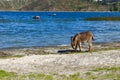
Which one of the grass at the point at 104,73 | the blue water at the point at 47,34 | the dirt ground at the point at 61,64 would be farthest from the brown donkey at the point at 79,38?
the blue water at the point at 47,34

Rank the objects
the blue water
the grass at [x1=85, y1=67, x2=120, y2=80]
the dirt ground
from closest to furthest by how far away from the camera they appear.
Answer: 1. the grass at [x1=85, y1=67, x2=120, y2=80]
2. the dirt ground
3. the blue water

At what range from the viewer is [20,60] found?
22297 millimetres

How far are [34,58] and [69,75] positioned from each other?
654cm

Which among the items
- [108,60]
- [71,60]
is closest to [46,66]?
[71,60]

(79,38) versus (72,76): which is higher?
(72,76)

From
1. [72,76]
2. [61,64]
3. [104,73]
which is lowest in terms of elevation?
[61,64]

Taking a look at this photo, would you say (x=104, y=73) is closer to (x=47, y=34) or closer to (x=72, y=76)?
(x=72, y=76)

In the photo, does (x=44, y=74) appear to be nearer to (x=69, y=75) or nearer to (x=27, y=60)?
(x=69, y=75)

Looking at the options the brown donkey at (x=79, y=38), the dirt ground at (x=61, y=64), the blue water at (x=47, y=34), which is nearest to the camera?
the dirt ground at (x=61, y=64)

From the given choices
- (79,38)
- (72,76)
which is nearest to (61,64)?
(72,76)

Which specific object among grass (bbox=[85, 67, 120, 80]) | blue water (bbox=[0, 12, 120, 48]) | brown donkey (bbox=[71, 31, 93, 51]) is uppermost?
grass (bbox=[85, 67, 120, 80])

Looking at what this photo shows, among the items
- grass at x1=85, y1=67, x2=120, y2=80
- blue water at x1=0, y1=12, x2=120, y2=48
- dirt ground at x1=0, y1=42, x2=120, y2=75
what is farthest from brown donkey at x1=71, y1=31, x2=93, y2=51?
blue water at x1=0, y1=12, x2=120, y2=48

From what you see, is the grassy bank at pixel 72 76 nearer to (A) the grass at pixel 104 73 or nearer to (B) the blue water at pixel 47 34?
(A) the grass at pixel 104 73

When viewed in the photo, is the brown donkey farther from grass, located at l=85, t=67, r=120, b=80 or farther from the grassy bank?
the grassy bank
